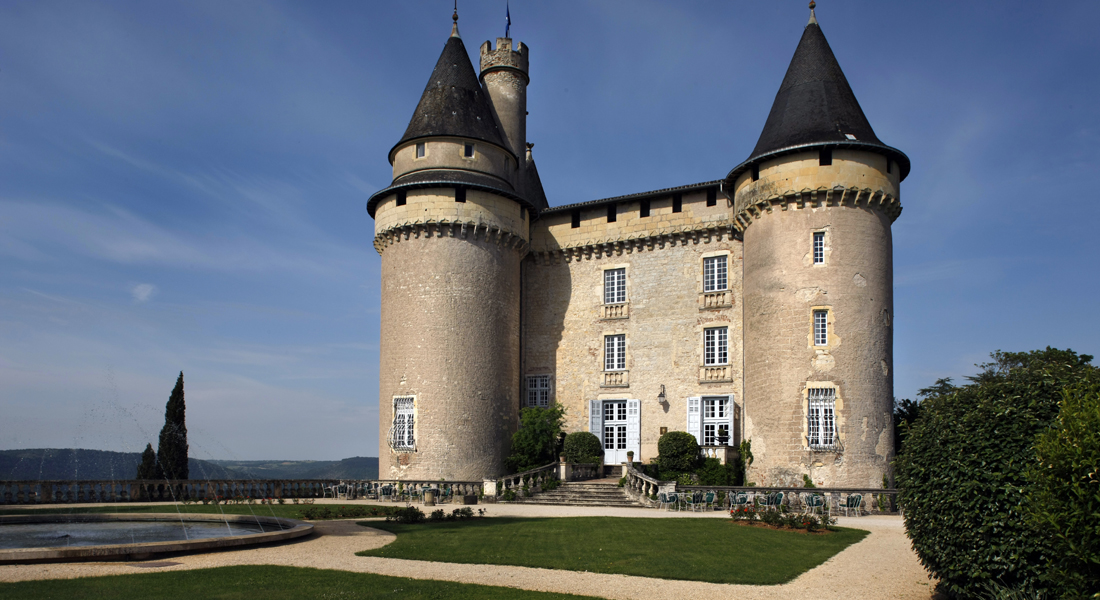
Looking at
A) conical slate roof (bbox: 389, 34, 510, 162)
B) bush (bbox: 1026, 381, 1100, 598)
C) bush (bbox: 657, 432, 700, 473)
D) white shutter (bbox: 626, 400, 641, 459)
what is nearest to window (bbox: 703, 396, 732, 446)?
bush (bbox: 657, 432, 700, 473)

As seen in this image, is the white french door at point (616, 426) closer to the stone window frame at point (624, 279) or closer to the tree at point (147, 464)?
the stone window frame at point (624, 279)

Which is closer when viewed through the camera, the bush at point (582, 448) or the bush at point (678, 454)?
the bush at point (678, 454)

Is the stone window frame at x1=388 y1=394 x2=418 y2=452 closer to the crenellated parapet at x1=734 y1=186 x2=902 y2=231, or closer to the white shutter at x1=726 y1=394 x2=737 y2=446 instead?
the white shutter at x1=726 y1=394 x2=737 y2=446

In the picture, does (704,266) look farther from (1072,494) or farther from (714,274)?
(1072,494)

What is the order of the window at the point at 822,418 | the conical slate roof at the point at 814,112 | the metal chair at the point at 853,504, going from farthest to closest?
1. the conical slate roof at the point at 814,112
2. the window at the point at 822,418
3. the metal chair at the point at 853,504

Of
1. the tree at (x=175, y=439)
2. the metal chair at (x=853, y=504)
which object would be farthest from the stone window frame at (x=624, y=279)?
the tree at (x=175, y=439)

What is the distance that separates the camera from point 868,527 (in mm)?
17266

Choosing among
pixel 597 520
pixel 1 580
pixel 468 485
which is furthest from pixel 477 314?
pixel 1 580

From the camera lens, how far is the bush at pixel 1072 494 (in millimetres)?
6777

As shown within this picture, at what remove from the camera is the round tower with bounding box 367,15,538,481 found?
28.6m

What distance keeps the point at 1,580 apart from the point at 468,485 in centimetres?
1633

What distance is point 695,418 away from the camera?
29.2 metres

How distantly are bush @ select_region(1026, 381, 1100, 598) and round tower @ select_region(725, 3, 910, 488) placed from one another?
17.6m

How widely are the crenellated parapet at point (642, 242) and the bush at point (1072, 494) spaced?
71.8 ft
